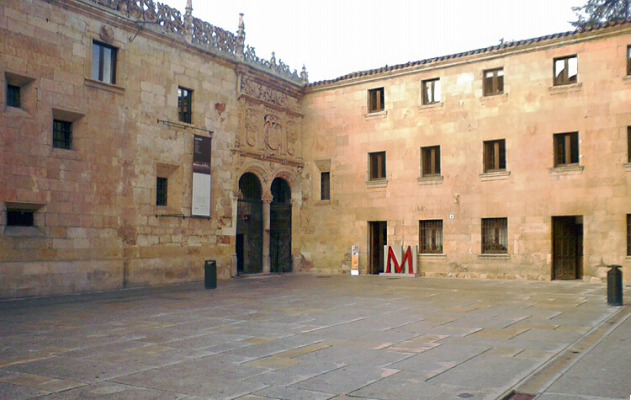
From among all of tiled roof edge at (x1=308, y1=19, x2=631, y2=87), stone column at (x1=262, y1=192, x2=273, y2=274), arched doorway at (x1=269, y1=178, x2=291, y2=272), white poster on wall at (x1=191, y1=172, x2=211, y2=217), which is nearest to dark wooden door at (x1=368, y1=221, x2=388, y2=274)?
arched doorway at (x1=269, y1=178, x2=291, y2=272)

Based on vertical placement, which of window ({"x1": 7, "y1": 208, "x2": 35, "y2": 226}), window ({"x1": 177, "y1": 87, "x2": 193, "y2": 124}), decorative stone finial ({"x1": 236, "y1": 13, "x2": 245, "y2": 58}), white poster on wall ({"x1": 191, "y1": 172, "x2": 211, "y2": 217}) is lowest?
window ({"x1": 7, "y1": 208, "x2": 35, "y2": 226})

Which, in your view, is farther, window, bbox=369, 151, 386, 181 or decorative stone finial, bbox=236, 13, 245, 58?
window, bbox=369, 151, 386, 181

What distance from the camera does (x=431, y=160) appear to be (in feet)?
75.5

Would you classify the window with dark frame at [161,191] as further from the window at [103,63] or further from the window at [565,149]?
the window at [565,149]

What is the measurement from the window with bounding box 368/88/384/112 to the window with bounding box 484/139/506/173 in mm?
4937

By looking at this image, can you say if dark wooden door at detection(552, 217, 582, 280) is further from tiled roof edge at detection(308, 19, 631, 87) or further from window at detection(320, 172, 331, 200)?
window at detection(320, 172, 331, 200)

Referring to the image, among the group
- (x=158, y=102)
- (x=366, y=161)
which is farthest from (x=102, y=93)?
(x=366, y=161)

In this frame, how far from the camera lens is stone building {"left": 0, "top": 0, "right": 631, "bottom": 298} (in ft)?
51.2

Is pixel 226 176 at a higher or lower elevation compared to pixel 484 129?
lower

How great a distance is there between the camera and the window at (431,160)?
22.9m

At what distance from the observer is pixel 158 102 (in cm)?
1909

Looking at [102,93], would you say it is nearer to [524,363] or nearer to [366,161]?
[366,161]

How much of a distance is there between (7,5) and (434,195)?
15764 mm

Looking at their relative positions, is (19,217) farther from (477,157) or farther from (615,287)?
(477,157)
